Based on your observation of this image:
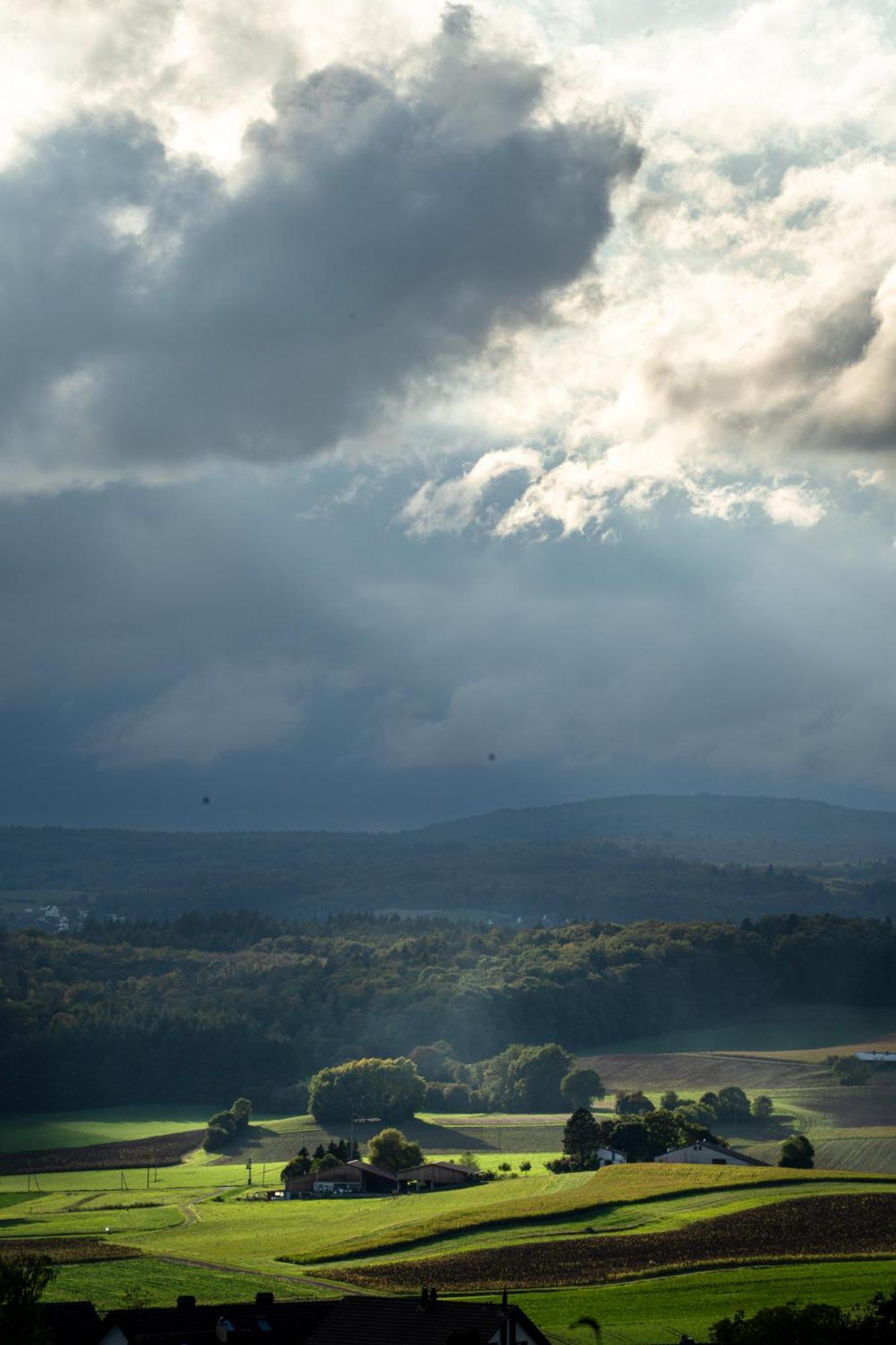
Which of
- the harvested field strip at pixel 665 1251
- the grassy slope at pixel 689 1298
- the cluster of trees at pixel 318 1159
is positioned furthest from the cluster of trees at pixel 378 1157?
the grassy slope at pixel 689 1298

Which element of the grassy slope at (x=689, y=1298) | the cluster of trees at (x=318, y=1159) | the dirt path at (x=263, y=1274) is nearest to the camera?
the grassy slope at (x=689, y=1298)

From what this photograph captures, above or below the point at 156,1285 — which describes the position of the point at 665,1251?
below

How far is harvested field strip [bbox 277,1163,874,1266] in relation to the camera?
328 feet

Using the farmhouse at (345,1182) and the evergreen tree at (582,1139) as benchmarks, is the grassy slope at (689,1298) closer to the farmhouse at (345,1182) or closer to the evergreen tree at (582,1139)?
the evergreen tree at (582,1139)

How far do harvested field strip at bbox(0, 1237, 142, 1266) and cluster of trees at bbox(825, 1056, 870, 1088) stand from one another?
319 feet

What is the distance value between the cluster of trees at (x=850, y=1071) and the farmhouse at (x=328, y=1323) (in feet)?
422

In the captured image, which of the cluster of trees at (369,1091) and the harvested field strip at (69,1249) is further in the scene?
the cluster of trees at (369,1091)

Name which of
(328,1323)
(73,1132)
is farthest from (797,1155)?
(73,1132)

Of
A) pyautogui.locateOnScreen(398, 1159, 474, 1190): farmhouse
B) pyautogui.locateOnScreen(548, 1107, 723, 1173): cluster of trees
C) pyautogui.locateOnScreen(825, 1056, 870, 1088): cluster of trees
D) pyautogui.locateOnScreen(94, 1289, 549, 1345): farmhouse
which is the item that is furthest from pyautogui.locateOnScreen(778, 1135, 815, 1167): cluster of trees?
pyautogui.locateOnScreen(94, 1289, 549, 1345): farmhouse

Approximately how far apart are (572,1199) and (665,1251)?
2337 cm

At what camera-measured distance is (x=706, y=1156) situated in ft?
432

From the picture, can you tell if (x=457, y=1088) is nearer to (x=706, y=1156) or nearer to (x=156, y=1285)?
(x=706, y=1156)

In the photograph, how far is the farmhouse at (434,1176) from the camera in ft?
441

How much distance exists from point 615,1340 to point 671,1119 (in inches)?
3030
